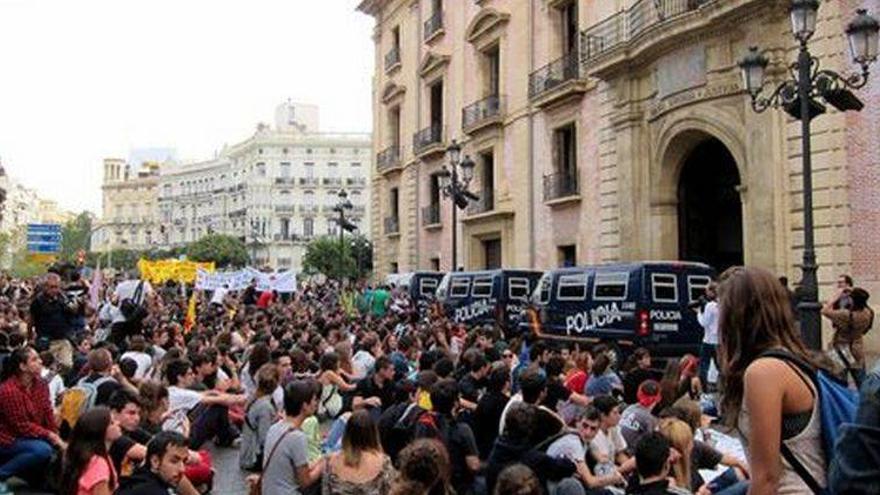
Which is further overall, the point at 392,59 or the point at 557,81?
the point at 392,59

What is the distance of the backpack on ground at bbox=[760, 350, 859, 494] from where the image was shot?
3.10 metres

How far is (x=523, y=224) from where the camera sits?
96.8 feet

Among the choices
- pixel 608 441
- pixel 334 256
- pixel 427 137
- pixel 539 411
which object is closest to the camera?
pixel 539 411

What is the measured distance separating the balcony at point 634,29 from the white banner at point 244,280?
1167cm

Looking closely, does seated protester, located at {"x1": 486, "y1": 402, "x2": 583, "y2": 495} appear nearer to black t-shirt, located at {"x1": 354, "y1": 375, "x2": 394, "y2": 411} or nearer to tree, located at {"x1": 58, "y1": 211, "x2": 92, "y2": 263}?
black t-shirt, located at {"x1": 354, "y1": 375, "x2": 394, "y2": 411}

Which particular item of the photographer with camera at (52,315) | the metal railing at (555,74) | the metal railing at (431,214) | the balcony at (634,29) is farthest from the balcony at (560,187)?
the photographer with camera at (52,315)

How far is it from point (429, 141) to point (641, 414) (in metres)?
29.7

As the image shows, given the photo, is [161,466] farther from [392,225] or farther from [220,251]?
[220,251]

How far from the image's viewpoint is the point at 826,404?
310 centimetres

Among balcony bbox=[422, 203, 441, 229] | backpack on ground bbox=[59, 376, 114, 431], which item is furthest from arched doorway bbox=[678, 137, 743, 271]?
backpack on ground bbox=[59, 376, 114, 431]

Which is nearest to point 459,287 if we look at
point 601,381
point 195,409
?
point 195,409

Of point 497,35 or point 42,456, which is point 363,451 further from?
point 497,35

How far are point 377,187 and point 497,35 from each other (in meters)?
13.3

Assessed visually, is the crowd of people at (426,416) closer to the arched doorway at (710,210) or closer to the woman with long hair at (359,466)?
the woman with long hair at (359,466)
